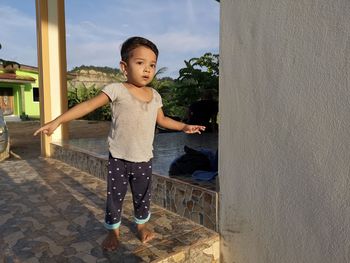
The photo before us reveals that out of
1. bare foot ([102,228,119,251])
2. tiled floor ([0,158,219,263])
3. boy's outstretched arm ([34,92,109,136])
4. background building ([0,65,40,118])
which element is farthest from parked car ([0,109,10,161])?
background building ([0,65,40,118])

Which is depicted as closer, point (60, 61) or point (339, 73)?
point (339, 73)

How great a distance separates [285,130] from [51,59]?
18.0 feet

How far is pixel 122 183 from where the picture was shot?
7.97 ft

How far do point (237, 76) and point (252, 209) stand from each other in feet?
2.94

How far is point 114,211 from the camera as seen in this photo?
245 cm

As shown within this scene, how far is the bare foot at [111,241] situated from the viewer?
96.1 inches

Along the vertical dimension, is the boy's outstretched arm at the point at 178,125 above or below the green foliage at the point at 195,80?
below

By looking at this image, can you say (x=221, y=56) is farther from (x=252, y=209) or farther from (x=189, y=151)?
(x=189, y=151)

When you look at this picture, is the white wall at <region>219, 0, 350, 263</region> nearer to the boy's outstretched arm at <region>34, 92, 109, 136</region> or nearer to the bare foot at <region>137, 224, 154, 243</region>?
the bare foot at <region>137, 224, 154, 243</region>

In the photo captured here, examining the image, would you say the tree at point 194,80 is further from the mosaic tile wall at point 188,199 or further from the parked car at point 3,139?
the mosaic tile wall at point 188,199

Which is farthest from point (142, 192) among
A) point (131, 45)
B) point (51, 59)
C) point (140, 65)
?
point (51, 59)

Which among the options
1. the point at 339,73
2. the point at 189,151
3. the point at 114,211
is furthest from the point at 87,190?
the point at 339,73

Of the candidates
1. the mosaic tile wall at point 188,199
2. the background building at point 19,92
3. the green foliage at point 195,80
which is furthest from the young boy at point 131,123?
the background building at point 19,92

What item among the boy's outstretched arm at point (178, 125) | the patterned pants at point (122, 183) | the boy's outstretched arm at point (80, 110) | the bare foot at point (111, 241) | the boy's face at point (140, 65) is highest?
the boy's face at point (140, 65)
